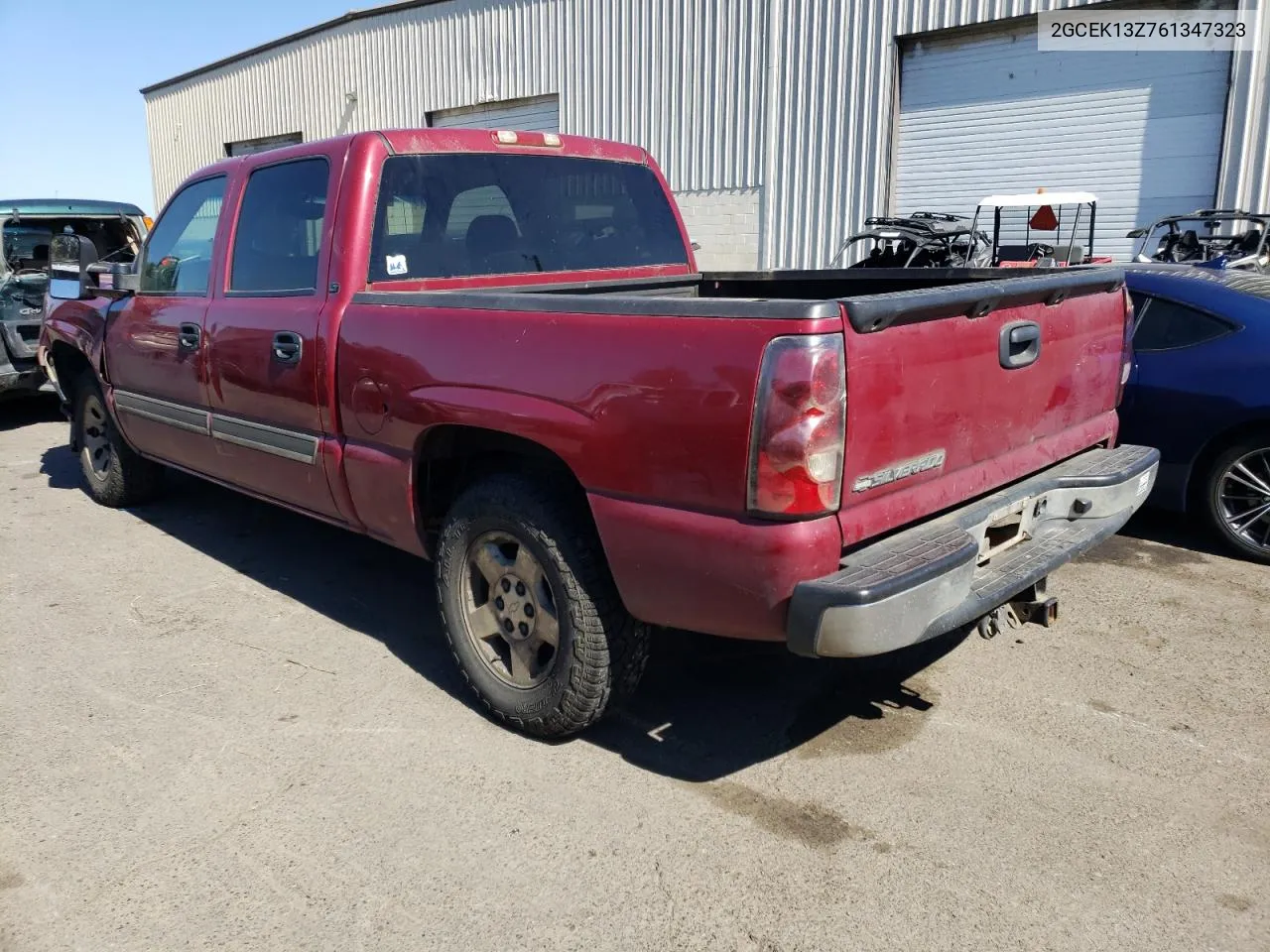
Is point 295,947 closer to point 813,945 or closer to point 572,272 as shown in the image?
point 813,945

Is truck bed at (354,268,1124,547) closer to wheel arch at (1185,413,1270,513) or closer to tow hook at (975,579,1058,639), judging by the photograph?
tow hook at (975,579,1058,639)

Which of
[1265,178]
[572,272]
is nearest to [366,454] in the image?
[572,272]

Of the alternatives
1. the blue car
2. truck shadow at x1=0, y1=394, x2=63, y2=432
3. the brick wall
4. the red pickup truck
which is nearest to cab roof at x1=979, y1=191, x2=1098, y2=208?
the brick wall

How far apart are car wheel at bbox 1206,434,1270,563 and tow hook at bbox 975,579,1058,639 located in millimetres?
2363

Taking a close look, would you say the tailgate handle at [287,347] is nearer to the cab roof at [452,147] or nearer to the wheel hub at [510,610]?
the cab roof at [452,147]

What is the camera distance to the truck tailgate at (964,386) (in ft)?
8.59

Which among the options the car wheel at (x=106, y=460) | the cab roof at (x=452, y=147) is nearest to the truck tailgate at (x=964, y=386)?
the cab roof at (x=452, y=147)

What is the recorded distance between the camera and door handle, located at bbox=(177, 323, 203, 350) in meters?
4.69

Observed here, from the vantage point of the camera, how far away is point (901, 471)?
2764mm

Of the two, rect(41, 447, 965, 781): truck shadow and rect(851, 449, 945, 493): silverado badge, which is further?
rect(41, 447, 965, 781): truck shadow

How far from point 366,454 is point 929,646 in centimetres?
243

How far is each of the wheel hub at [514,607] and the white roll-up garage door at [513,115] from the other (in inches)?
511

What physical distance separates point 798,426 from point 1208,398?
149 inches

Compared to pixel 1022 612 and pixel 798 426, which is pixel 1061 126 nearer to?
pixel 1022 612
